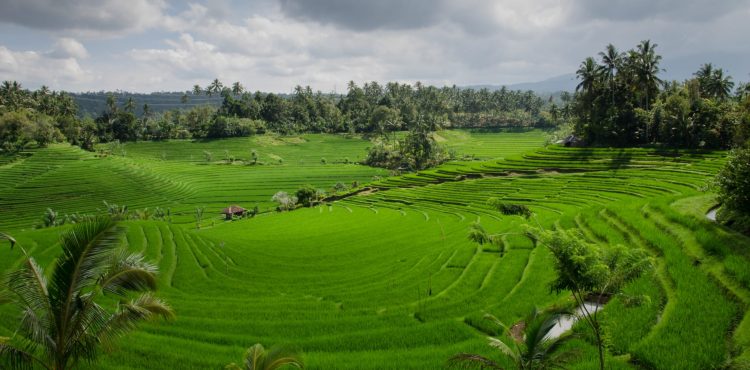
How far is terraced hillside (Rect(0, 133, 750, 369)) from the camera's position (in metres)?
13.5

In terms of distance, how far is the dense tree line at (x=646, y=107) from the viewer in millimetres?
58781

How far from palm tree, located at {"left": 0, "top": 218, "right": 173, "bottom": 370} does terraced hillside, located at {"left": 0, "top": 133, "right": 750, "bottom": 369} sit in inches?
153

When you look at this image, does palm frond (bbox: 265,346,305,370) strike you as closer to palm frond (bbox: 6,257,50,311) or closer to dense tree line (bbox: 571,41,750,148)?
palm frond (bbox: 6,257,50,311)

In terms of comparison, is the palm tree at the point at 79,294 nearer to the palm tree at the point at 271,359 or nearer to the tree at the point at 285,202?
the palm tree at the point at 271,359

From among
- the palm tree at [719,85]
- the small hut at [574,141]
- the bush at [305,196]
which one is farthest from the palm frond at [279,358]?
the palm tree at [719,85]

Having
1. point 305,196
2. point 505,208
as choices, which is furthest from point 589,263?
point 305,196

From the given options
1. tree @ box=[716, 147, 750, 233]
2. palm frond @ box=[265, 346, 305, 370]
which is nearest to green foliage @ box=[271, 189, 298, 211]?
tree @ box=[716, 147, 750, 233]

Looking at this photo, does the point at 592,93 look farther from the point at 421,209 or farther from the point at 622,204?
the point at 622,204

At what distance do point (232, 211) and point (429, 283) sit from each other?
5070 cm

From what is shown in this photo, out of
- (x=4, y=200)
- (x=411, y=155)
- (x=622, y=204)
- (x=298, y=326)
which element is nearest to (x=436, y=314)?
(x=298, y=326)

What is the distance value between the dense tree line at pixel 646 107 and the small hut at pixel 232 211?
5209cm

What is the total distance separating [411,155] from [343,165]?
15.2m

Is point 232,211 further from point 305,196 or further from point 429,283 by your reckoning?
point 429,283

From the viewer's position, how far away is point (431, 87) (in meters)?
183
